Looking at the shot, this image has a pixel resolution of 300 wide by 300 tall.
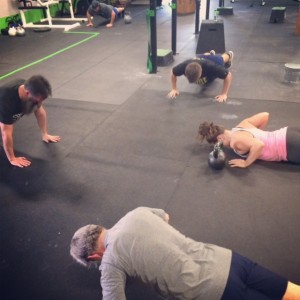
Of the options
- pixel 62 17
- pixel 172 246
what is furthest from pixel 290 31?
pixel 172 246

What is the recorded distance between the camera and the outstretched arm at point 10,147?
2.81m

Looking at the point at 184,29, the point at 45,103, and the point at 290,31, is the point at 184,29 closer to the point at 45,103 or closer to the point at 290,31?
the point at 290,31

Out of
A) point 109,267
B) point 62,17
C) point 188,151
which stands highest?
point 62,17

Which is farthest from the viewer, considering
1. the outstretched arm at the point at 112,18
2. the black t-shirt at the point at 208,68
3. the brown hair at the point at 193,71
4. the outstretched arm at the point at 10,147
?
the outstretched arm at the point at 112,18

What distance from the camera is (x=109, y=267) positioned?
1.47 meters

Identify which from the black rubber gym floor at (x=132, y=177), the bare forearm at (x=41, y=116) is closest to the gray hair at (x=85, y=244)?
the black rubber gym floor at (x=132, y=177)

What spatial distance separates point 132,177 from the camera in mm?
2877

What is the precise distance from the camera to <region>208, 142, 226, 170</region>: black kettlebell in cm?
283

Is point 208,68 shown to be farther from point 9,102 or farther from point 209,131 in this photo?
point 9,102

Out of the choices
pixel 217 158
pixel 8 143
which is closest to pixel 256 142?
pixel 217 158

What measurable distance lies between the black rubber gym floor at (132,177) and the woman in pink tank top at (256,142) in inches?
4.1

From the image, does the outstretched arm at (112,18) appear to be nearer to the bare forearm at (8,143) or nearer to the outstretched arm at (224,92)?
the outstretched arm at (224,92)

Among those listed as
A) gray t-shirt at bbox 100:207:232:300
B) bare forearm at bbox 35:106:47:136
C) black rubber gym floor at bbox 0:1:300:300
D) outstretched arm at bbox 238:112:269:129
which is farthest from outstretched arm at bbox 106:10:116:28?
gray t-shirt at bbox 100:207:232:300

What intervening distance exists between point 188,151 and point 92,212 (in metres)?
1.23
